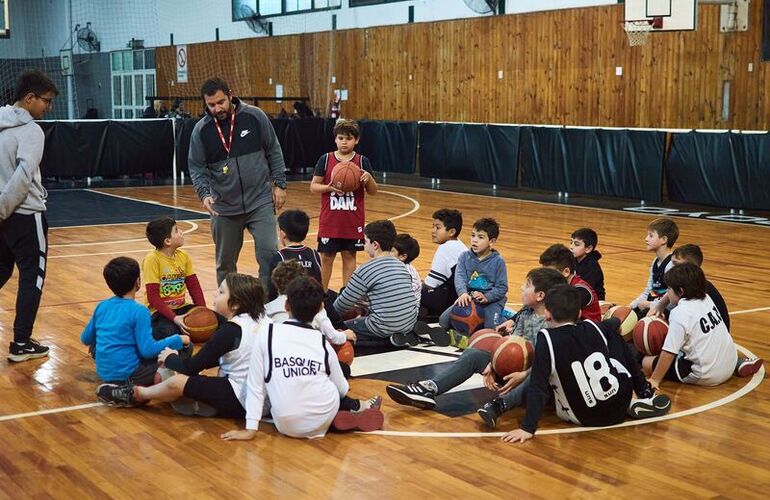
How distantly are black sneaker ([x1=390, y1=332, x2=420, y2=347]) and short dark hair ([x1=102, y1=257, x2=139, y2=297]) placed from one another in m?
1.99

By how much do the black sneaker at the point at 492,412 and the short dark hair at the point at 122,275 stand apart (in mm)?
2110

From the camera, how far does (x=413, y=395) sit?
5.53m

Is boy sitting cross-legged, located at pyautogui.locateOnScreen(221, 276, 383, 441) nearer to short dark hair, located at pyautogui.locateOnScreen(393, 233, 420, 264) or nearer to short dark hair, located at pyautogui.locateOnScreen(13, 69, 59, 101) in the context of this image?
short dark hair, located at pyautogui.locateOnScreen(393, 233, 420, 264)

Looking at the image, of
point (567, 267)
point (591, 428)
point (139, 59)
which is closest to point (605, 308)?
point (567, 267)

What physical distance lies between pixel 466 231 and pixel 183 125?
9226mm

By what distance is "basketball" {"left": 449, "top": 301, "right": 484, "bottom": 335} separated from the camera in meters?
7.16

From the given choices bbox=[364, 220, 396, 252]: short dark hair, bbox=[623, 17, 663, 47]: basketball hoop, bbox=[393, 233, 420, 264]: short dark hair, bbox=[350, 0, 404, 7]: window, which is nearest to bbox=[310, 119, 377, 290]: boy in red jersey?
bbox=[393, 233, 420, 264]: short dark hair

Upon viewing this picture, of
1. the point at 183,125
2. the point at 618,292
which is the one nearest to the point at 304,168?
the point at 183,125

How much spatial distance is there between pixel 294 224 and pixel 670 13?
1190 cm

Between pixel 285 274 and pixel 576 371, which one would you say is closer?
pixel 576 371

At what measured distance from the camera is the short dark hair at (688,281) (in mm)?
6023

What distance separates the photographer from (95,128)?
65.6 feet

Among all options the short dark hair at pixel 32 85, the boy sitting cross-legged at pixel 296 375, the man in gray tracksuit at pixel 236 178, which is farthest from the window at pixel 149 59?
the boy sitting cross-legged at pixel 296 375

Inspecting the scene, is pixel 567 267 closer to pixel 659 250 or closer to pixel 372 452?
pixel 659 250
